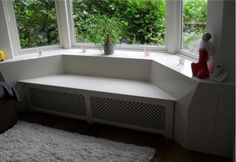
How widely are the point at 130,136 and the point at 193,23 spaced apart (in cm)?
124

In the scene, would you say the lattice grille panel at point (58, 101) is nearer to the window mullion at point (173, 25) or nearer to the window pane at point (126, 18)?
the window pane at point (126, 18)

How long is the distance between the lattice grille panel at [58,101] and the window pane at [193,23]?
122 centimetres

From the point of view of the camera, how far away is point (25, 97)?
9.11ft

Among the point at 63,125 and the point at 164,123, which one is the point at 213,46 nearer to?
the point at 164,123

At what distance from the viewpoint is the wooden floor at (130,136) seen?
1963 millimetres

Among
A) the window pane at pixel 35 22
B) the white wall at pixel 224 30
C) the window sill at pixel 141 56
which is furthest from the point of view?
the window pane at pixel 35 22

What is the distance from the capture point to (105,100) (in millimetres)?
2361

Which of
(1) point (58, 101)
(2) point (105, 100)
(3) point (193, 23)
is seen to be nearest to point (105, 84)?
(2) point (105, 100)

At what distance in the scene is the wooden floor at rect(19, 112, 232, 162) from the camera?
196cm

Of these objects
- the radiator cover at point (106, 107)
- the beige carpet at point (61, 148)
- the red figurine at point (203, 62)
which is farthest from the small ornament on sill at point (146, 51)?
the beige carpet at point (61, 148)

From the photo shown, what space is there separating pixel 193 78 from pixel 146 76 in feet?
2.37

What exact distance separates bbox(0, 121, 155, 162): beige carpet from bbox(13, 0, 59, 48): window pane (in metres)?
1.18

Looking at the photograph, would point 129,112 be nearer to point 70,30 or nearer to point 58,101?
point 58,101

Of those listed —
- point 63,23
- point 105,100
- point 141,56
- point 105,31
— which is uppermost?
point 63,23
